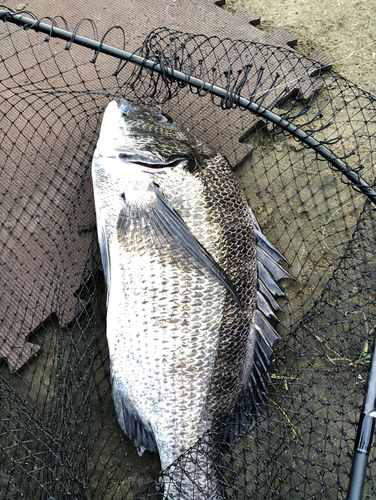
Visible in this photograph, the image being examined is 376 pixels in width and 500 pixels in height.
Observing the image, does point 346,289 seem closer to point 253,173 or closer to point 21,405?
point 253,173

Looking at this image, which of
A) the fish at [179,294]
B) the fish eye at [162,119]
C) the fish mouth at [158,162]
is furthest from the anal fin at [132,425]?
the fish eye at [162,119]

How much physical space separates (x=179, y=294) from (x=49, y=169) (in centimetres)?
172

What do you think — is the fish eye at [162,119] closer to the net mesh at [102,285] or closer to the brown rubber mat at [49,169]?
the net mesh at [102,285]

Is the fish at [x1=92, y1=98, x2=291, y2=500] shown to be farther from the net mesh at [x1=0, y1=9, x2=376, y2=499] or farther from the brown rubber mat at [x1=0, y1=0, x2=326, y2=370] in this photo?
the brown rubber mat at [x1=0, y1=0, x2=326, y2=370]

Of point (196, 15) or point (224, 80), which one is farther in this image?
point (196, 15)

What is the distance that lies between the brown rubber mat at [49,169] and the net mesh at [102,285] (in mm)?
12

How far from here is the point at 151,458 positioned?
9.75 ft

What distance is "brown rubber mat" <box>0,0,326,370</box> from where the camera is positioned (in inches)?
128

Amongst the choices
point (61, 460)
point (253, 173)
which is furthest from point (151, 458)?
point (253, 173)

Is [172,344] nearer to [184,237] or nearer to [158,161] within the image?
[184,237]

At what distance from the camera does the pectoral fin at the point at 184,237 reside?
2.63 meters

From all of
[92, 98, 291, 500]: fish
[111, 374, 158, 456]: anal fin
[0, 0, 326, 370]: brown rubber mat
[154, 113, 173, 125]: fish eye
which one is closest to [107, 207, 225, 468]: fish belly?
[92, 98, 291, 500]: fish

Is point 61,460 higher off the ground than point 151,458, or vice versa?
point 61,460

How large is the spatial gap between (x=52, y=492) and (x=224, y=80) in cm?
347
